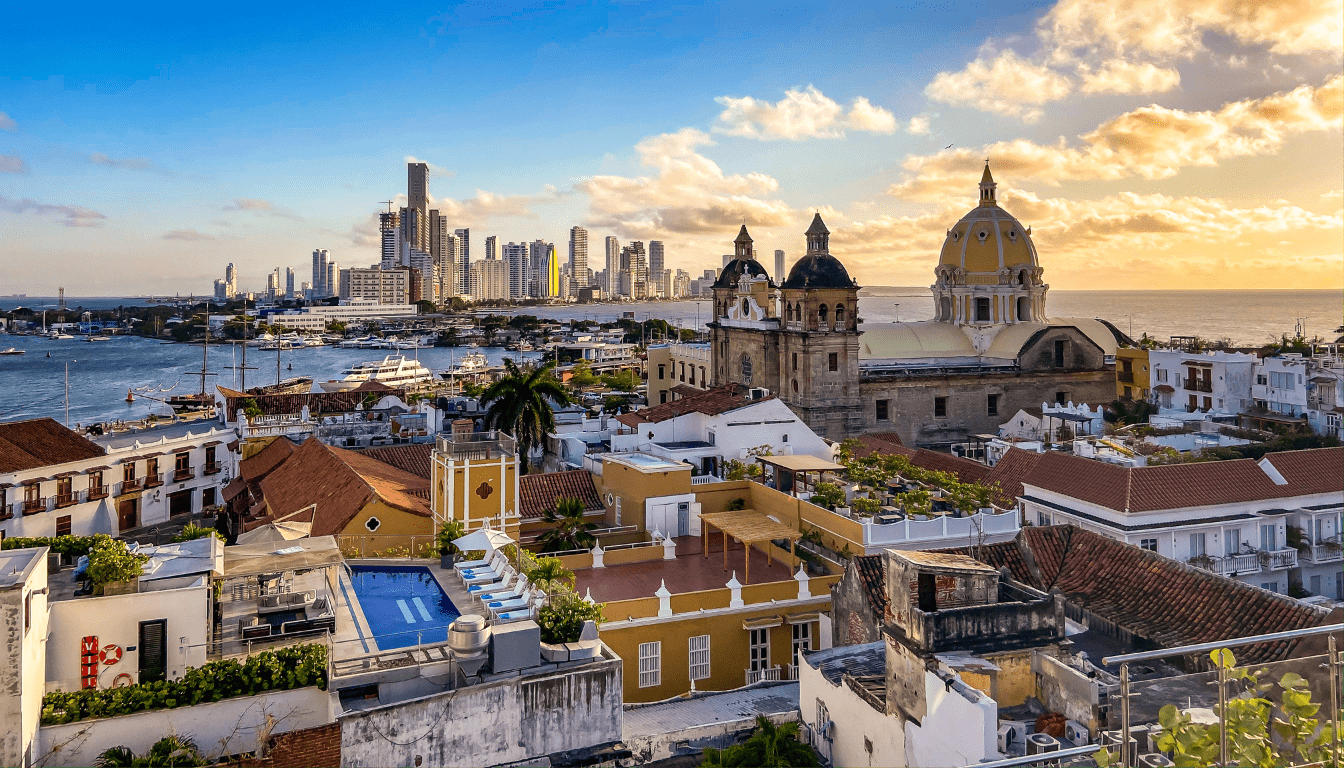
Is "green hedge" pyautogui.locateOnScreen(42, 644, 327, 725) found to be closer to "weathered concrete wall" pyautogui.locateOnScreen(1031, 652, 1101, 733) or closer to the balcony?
"weathered concrete wall" pyautogui.locateOnScreen(1031, 652, 1101, 733)

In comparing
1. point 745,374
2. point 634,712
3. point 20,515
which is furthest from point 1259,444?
point 20,515

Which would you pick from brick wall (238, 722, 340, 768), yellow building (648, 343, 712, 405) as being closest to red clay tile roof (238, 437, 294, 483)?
brick wall (238, 722, 340, 768)

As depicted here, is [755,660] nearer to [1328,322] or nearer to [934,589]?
[934,589]

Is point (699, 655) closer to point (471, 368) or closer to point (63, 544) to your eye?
point (63, 544)

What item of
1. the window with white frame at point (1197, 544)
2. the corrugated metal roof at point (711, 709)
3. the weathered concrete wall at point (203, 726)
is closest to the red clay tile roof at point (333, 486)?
the corrugated metal roof at point (711, 709)

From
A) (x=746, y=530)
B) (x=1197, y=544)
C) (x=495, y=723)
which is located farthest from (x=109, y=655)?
(x=1197, y=544)

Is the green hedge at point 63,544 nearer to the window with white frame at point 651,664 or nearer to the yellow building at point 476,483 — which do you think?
the yellow building at point 476,483
